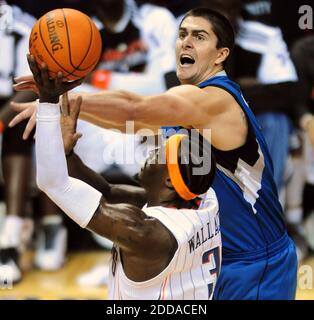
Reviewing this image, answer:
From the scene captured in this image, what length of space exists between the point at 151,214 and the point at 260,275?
111cm

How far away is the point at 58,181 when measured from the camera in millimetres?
2527

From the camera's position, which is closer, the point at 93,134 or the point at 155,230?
the point at 155,230

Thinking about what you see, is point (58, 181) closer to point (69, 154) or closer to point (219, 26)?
point (69, 154)

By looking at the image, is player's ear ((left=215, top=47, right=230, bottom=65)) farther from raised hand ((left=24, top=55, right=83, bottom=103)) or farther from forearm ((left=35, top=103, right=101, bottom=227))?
forearm ((left=35, top=103, right=101, bottom=227))

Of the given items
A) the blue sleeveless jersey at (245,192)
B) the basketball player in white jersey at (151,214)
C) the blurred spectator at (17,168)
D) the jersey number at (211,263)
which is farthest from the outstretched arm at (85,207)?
the blurred spectator at (17,168)

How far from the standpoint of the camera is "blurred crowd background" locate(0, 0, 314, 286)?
18.4 ft

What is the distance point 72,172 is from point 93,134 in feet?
8.00

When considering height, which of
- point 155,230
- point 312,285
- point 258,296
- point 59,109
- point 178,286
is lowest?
point 312,285

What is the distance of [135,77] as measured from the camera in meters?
5.80

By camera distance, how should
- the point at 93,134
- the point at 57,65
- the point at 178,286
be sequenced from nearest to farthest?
1. the point at 178,286
2. the point at 57,65
3. the point at 93,134

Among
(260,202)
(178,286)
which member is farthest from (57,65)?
(260,202)

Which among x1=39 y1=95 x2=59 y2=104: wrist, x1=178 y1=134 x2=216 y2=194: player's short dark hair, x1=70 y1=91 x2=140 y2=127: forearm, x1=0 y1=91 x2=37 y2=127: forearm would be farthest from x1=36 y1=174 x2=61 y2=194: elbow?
x1=0 y1=91 x2=37 y2=127: forearm

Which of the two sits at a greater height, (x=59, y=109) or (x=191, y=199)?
(x=59, y=109)
